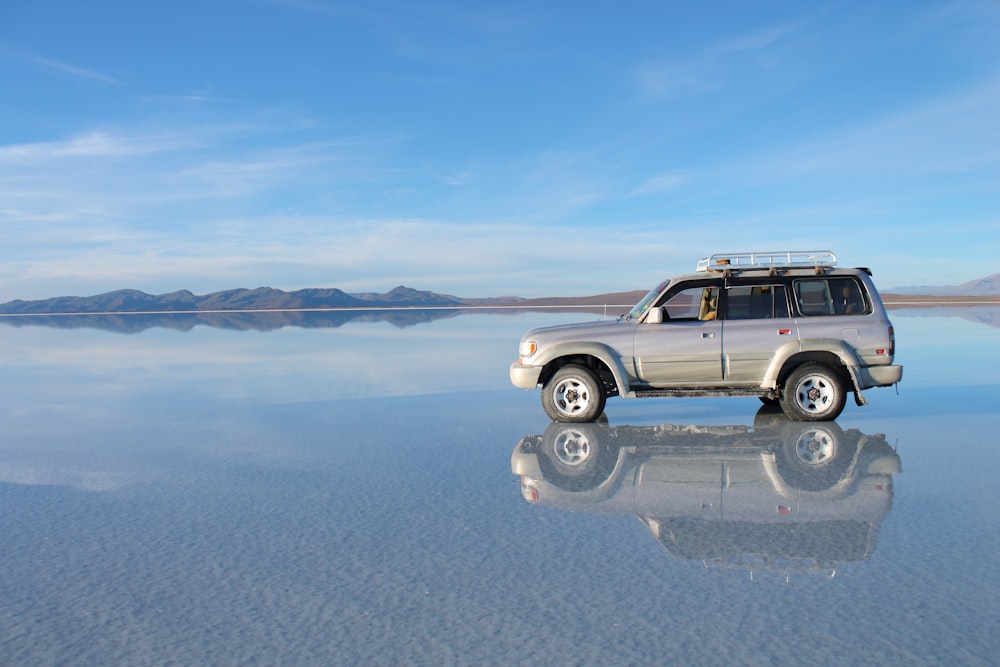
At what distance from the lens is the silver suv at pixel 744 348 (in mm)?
10047

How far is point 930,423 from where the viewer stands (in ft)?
32.6

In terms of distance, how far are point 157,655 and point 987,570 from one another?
472cm

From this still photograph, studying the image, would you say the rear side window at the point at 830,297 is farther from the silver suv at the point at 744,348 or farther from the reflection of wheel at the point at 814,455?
the reflection of wheel at the point at 814,455

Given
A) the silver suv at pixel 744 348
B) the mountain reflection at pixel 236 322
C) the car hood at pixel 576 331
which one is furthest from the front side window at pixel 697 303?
the mountain reflection at pixel 236 322

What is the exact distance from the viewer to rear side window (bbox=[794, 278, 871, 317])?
10289 millimetres

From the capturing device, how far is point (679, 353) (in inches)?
398

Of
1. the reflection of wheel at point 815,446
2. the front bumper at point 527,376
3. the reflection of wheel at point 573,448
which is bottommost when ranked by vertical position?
the reflection of wheel at point 815,446

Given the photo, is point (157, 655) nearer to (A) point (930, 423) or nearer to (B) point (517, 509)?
(B) point (517, 509)

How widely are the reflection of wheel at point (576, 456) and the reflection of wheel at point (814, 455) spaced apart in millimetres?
1712

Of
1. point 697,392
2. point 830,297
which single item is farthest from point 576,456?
point 830,297

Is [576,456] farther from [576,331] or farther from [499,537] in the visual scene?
[499,537]

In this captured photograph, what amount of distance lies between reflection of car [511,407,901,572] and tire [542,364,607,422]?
7.2 inches

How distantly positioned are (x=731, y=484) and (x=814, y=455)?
181cm

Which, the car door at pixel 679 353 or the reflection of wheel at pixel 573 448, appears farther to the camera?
the car door at pixel 679 353
